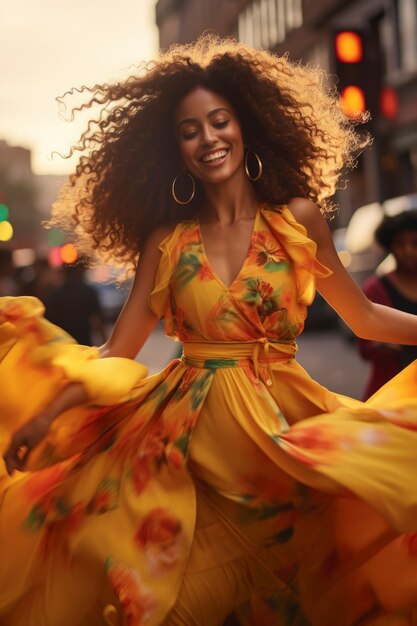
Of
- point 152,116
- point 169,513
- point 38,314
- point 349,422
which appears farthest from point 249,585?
point 152,116

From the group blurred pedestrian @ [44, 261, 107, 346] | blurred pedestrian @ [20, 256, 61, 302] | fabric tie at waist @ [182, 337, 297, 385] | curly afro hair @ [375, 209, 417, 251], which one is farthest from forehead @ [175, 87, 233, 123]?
blurred pedestrian @ [20, 256, 61, 302]

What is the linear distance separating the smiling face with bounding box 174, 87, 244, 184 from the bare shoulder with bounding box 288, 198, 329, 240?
227mm

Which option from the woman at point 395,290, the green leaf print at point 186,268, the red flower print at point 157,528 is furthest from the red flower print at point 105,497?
the woman at point 395,290

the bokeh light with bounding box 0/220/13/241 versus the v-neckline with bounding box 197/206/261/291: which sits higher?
the v-neckline with bounding box 197/206/261/291

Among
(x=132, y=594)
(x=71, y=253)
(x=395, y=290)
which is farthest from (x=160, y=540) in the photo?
(x=71, y=253)

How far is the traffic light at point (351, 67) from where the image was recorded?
943 centimetres

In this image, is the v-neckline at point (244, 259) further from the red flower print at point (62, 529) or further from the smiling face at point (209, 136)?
the red flower print at point (62, 529)

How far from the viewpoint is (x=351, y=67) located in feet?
32.0

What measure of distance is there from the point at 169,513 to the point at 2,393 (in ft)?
2.35

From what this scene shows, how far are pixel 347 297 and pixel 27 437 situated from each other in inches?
47.8

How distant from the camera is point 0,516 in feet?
12.4

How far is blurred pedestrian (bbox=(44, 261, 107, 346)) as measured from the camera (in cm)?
918

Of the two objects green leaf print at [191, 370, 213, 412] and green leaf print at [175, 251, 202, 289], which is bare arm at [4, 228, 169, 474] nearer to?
green leaf print at [175, 251, 202, 289]

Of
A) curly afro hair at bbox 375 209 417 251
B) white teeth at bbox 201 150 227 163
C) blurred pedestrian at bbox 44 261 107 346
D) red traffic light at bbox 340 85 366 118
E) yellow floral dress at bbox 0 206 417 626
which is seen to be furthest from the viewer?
red traffic light at bbox 340 85 366 118
